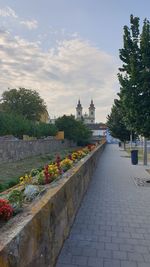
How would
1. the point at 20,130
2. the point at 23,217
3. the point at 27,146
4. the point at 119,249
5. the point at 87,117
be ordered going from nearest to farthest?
the point at 23,217 < the point at 119,249 < the point at 27,146 < the point at 20,130 < the point at 87,117

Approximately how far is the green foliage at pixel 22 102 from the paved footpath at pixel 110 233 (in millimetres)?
54919

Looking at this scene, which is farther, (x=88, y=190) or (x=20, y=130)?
(x=20, y=130)

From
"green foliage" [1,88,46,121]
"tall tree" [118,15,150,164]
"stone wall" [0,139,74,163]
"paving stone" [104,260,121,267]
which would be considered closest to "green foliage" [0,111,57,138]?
"stone wall" [0,139,74,163]

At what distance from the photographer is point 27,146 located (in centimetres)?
2669

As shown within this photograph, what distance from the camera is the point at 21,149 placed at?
2452cm

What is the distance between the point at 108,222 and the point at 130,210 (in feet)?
4.34

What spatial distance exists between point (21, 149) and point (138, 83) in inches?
530

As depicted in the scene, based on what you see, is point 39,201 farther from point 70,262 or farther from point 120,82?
point 120,82

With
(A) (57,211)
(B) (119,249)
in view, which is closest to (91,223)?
(B) (119,249)

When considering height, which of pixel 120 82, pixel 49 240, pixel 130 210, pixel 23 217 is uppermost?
pixel 120 82

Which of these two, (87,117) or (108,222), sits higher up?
(87,117)

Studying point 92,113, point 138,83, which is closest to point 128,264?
point 138,83

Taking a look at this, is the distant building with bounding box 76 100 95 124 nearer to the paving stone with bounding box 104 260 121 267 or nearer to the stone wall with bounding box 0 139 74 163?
the stone wall with bounding box 0 139 74 163

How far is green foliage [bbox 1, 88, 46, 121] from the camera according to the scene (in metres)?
63.5
